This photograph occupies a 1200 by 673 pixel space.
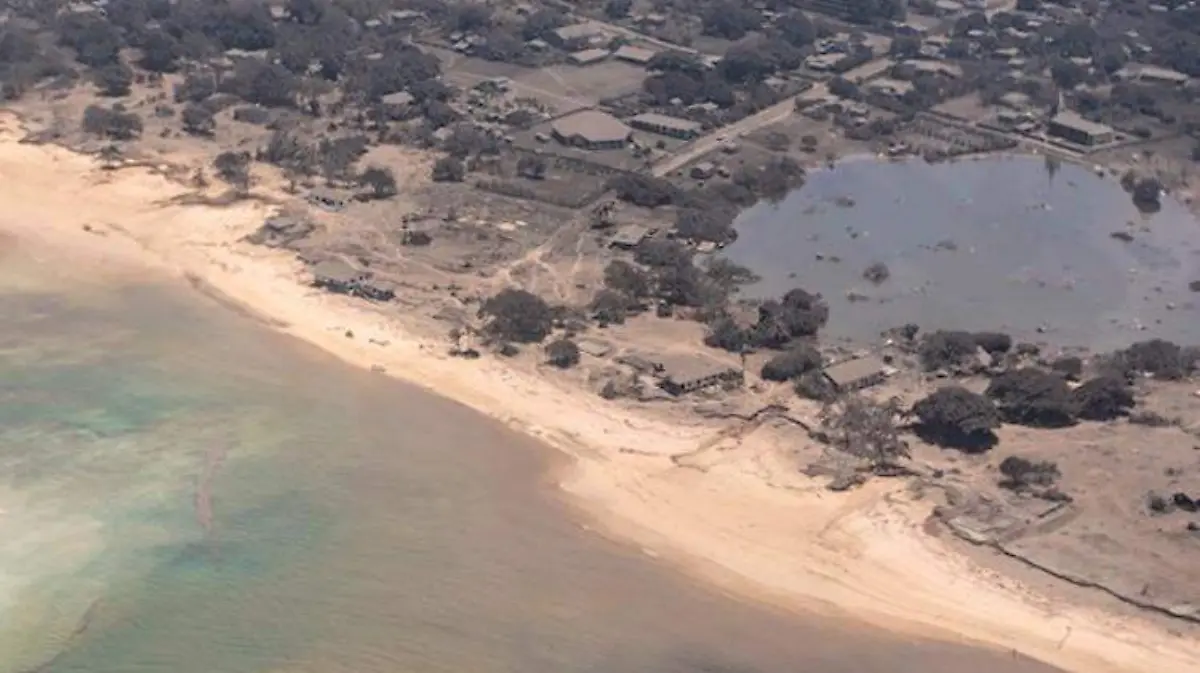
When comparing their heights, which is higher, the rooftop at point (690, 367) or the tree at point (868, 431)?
the tree at point (868, 431)

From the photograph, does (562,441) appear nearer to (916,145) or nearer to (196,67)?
(916,145)

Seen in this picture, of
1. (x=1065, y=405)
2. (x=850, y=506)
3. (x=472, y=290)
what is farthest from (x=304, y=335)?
(x=1065, y=405)

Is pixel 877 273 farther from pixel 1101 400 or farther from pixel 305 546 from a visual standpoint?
pixel 305 546

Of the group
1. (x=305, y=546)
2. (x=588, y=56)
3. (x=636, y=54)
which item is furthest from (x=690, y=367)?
(x=636, y=54)

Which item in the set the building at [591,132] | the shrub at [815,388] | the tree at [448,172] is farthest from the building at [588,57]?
the shrub at [815,388]

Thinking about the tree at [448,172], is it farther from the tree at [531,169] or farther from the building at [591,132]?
the building at [591,132]

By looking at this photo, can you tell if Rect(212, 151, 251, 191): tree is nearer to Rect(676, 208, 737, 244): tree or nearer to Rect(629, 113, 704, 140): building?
Rect(676, 208, 737, 244): tree

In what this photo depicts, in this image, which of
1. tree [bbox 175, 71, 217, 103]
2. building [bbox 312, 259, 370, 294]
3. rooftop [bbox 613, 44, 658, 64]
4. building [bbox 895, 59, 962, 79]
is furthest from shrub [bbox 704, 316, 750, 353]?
building [bbox 895, 59, 962, 79]
